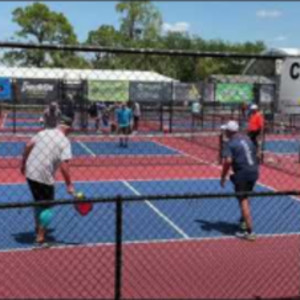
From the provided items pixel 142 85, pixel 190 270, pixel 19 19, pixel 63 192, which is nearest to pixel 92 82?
pixel 142 85

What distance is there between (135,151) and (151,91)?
7.88 m

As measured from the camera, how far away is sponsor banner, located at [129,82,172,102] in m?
28.3

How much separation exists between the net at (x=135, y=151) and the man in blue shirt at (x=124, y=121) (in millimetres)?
336

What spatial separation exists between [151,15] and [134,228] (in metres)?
53.4

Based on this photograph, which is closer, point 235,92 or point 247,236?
point 247,236

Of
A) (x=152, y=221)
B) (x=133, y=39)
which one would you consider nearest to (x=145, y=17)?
(x=133, y=39)

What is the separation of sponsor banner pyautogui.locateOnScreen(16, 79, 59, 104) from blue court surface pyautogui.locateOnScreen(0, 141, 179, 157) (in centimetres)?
457

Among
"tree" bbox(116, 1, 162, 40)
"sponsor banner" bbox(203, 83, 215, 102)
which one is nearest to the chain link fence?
"sponsor banner" bbox(203, 83, 215, 102)

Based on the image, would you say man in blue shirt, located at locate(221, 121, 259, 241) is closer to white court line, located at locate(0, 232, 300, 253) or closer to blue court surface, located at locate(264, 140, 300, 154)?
white court line, located at locate(0, 232, 300, 253)

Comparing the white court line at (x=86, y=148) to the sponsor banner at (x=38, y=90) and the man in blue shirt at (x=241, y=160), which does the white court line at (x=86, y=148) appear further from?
the man in blue shirt at (x=241, y=160)

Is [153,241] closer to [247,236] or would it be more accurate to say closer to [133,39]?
[247,236]

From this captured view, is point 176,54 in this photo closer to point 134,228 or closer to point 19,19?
point 134,228

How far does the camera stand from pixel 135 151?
71.0 ft

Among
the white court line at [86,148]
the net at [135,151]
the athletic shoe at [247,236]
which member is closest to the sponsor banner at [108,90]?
the net at [135,151]
